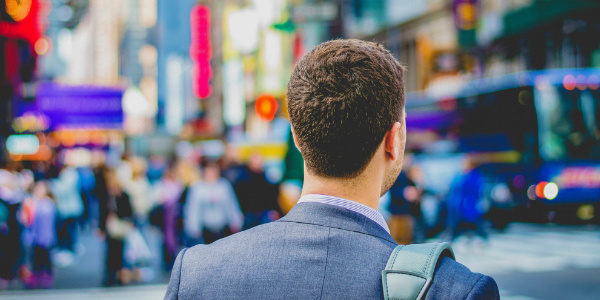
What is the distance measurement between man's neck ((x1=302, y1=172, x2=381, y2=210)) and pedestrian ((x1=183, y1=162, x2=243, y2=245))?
26.8ft

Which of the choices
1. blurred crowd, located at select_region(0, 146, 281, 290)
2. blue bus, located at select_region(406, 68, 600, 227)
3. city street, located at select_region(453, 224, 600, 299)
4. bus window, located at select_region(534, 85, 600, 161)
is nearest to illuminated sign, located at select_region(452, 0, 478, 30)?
blue bus, located at select_region(406, 68, 600, 227)

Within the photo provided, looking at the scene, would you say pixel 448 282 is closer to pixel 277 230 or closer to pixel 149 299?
pixel 277 230

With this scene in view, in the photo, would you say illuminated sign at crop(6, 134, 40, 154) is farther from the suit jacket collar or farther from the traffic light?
the suit jacket collar

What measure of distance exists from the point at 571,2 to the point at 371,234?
2409cm

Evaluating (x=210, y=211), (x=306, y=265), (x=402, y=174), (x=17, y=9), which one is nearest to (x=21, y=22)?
(x=17, y=9)

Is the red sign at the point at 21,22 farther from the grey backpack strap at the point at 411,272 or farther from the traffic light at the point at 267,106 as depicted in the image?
the grey backpack strap at the point at 411,272

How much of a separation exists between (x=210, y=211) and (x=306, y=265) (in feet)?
27.8

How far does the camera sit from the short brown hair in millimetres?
1492

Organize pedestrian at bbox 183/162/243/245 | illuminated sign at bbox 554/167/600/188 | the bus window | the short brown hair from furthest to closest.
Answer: the bus window, illuminated sign at bbox 554/167/600/188, pedestrian at bbox 183/162/243/245, the short brown hair

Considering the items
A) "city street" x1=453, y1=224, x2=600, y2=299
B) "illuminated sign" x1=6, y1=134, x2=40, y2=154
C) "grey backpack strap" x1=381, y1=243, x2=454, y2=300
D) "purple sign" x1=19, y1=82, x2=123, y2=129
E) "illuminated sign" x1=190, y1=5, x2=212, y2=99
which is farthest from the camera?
"illuminated sign" x1=190, y1=5, x2=212, y2=99

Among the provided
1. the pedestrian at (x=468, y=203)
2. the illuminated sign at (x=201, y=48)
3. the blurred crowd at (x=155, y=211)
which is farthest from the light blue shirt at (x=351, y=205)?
the illuminated sign at (x=201, y=48)

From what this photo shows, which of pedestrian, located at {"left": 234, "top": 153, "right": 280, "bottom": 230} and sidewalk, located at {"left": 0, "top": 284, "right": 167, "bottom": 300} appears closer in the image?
sidewalk, located at {"left": 0, "top": 284, "right": 167, "bottom": 300}

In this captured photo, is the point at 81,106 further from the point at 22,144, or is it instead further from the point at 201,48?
the point at 201,48

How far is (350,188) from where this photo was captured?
1.58m
